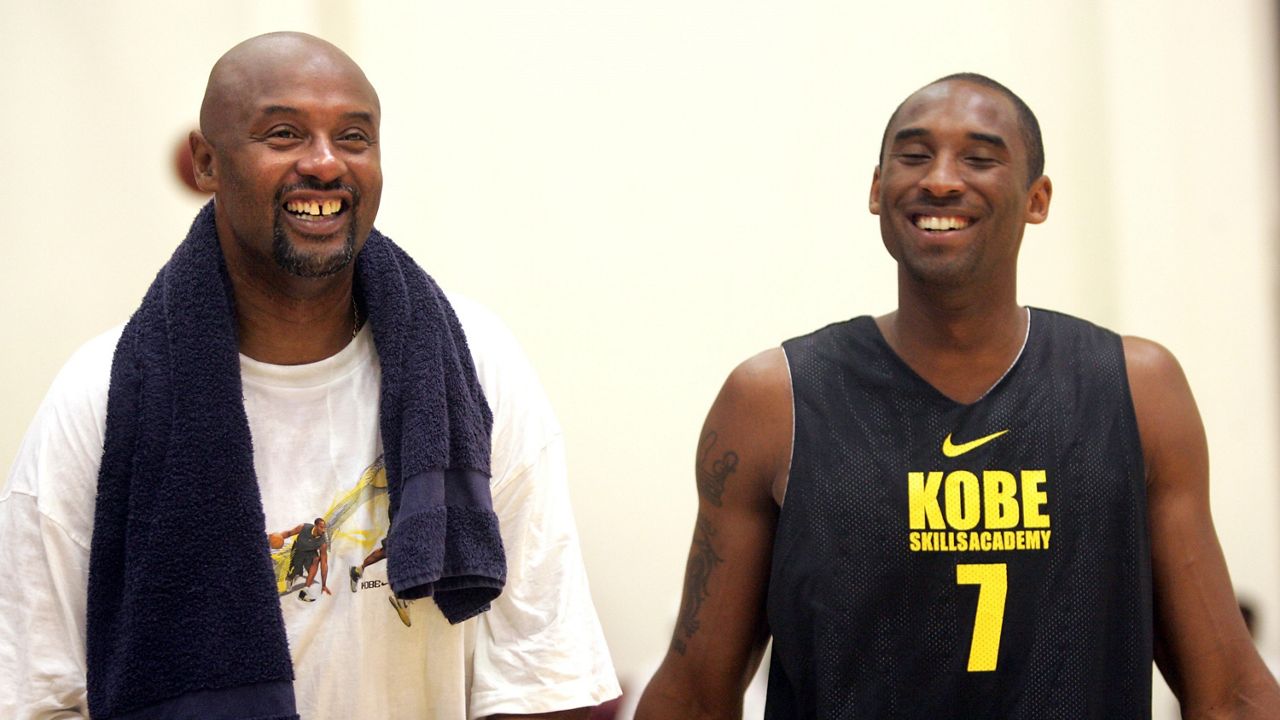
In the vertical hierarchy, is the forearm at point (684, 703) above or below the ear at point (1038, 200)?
below

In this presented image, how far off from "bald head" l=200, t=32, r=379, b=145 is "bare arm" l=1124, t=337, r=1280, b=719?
1107 millimetres

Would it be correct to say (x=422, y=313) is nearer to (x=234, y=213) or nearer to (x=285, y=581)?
(x=234, y=213)

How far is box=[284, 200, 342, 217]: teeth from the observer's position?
67.0 inches

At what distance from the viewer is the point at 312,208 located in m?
1.71

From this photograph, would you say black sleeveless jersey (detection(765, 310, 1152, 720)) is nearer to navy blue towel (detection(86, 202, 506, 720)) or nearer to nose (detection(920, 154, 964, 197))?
nose (detection(920, 154, 964, 197))

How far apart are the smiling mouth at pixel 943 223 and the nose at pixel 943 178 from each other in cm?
3

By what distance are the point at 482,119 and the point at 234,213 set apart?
1.58 meters

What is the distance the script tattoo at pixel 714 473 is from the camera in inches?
76.0

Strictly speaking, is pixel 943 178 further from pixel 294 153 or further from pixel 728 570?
pixel 294 153

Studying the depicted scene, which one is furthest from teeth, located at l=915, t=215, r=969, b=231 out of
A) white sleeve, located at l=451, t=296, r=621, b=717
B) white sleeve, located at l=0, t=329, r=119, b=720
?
white sleeve, located at l=0, t=329, r=119, b=720

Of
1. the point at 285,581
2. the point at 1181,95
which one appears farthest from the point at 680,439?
the point at 285,581

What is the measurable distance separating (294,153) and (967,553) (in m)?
0.98

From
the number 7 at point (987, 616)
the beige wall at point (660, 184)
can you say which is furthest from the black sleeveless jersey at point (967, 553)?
the beige wall at point (660, 184)

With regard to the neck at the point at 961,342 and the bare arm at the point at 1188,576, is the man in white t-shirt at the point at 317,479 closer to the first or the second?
the neck at the point at 961,342
